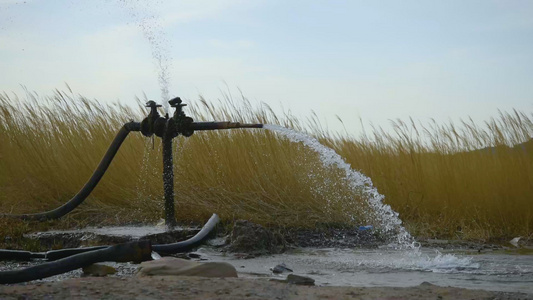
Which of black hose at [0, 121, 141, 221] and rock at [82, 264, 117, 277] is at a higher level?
black hose at [0, 121, 141, 221]

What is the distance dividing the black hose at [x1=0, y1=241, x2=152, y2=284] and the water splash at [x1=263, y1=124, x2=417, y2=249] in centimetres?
206

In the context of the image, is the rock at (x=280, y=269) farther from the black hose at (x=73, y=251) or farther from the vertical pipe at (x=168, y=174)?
the vertical pipe at (x=168, y=174)

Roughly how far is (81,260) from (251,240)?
65.4 inches

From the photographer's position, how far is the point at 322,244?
5.38m

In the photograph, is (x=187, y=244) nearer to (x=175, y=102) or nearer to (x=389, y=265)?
(x=175, y=102)

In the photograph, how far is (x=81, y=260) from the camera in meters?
3.31

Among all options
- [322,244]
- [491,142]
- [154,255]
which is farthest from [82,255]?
[491,142]

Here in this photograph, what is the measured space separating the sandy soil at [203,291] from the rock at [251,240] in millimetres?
1813

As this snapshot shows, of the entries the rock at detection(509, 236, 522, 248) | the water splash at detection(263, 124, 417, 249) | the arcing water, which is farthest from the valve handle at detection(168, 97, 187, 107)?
the rock at detection(509, 236, 522, 248)

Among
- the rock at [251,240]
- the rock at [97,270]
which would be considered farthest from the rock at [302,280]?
the rock at [251,240]

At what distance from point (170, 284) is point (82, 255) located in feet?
2.32

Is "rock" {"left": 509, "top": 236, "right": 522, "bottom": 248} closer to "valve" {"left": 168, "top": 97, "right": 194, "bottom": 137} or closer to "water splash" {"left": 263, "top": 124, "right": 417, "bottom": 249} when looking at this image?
"water splash" {"left": 263, "top": 124, "right": 417, "bottom": 249}

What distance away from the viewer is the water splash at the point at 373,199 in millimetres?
5371

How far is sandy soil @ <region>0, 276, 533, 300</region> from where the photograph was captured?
2.63 m
